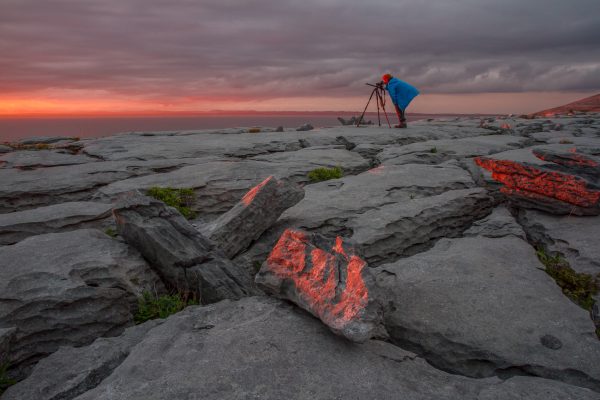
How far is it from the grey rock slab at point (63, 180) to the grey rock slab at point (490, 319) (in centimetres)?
793

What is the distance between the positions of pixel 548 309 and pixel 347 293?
251 centimetres

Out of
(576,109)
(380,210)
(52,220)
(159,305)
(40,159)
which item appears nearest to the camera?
(159,305)

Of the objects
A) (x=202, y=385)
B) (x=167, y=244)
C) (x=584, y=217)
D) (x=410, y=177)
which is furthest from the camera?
(x=410, y=177)

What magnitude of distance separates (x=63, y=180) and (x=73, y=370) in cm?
758

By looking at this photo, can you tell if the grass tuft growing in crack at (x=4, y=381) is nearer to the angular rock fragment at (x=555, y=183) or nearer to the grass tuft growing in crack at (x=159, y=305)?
the grass tuft growing in crack at (x=159, y=305)

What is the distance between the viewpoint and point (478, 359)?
3955mm

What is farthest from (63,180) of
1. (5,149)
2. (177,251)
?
(5,149)

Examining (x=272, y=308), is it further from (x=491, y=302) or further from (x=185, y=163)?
(x=185, y=163)

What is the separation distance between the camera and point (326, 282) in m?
4.09

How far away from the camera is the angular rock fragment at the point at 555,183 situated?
270 inches

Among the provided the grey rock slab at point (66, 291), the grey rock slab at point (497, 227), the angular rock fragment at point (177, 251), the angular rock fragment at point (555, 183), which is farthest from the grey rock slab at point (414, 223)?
the grey rock slab at point (66, 291)

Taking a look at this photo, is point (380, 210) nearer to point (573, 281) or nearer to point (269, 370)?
point (573, 281)

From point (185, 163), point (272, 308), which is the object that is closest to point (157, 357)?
point (272, 308)

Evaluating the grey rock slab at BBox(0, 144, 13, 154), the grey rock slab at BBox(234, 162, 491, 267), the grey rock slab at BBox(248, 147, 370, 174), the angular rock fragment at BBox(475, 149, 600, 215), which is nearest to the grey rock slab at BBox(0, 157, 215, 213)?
the grey rock slab at BBox(248, 147, 370, 174)
